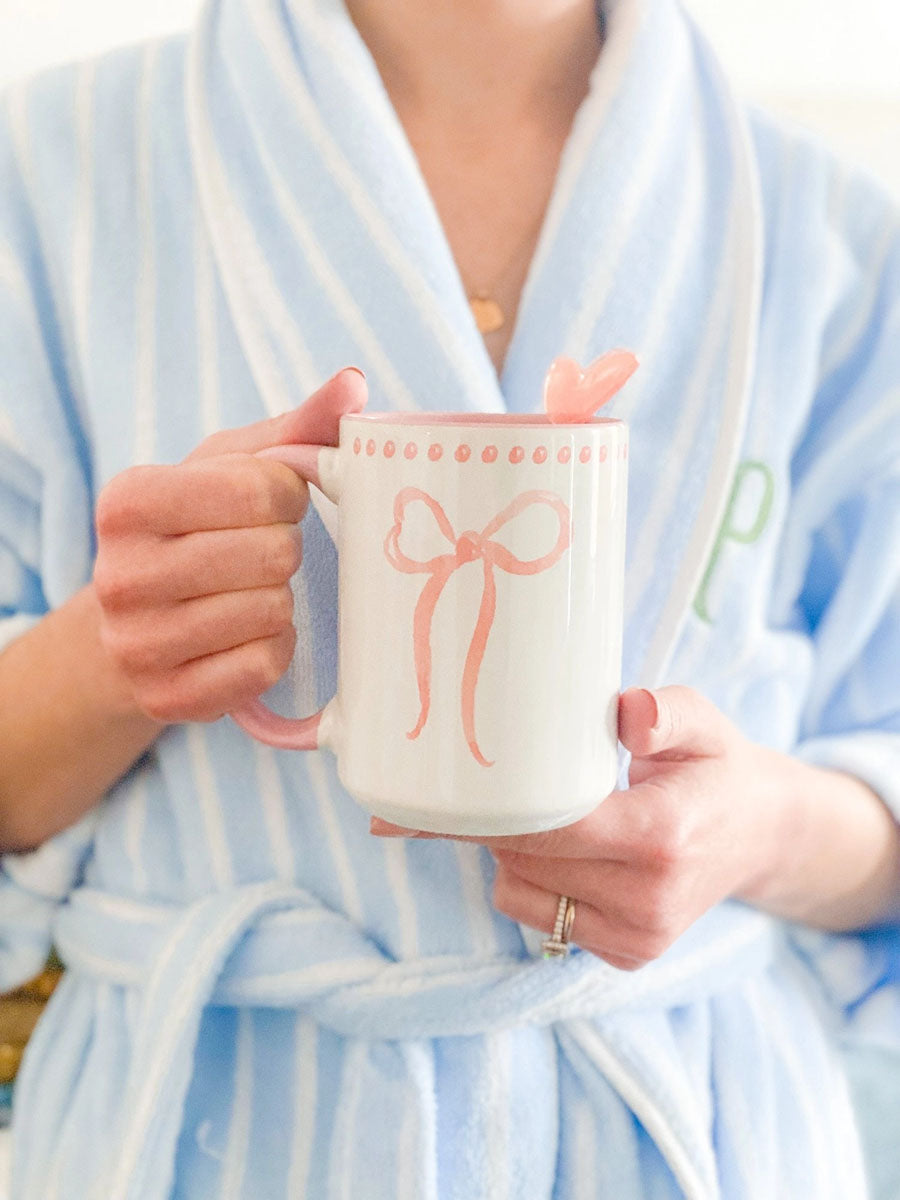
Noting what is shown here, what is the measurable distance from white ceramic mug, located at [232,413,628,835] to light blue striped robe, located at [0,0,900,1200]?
0.24 meters

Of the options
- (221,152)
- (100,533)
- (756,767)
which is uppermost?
(221,152)

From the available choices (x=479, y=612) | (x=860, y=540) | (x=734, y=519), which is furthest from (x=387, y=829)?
(x=860, y=540)

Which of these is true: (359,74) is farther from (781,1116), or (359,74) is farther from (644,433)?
(781,1116)

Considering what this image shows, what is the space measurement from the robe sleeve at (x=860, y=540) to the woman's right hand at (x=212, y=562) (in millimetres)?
439

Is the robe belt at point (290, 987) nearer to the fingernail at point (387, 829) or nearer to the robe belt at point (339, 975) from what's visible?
the robe belt at point (339, 975)

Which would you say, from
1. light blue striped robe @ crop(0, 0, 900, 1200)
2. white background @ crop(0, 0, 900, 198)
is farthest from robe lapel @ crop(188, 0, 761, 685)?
white background @ crop(0, 0, 900, 198)

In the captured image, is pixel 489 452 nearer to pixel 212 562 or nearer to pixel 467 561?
pixel 467 561

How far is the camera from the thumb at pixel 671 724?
0.54 metres

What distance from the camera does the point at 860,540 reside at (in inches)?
34.0

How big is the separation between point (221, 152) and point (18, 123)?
0.15 metres

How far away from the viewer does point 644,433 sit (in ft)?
2.49

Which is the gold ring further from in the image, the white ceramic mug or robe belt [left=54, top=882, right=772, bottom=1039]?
the white ceramic mug

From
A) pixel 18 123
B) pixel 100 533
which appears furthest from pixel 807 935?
pixel 18 123

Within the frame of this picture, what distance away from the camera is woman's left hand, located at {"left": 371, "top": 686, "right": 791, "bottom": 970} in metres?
0.62
